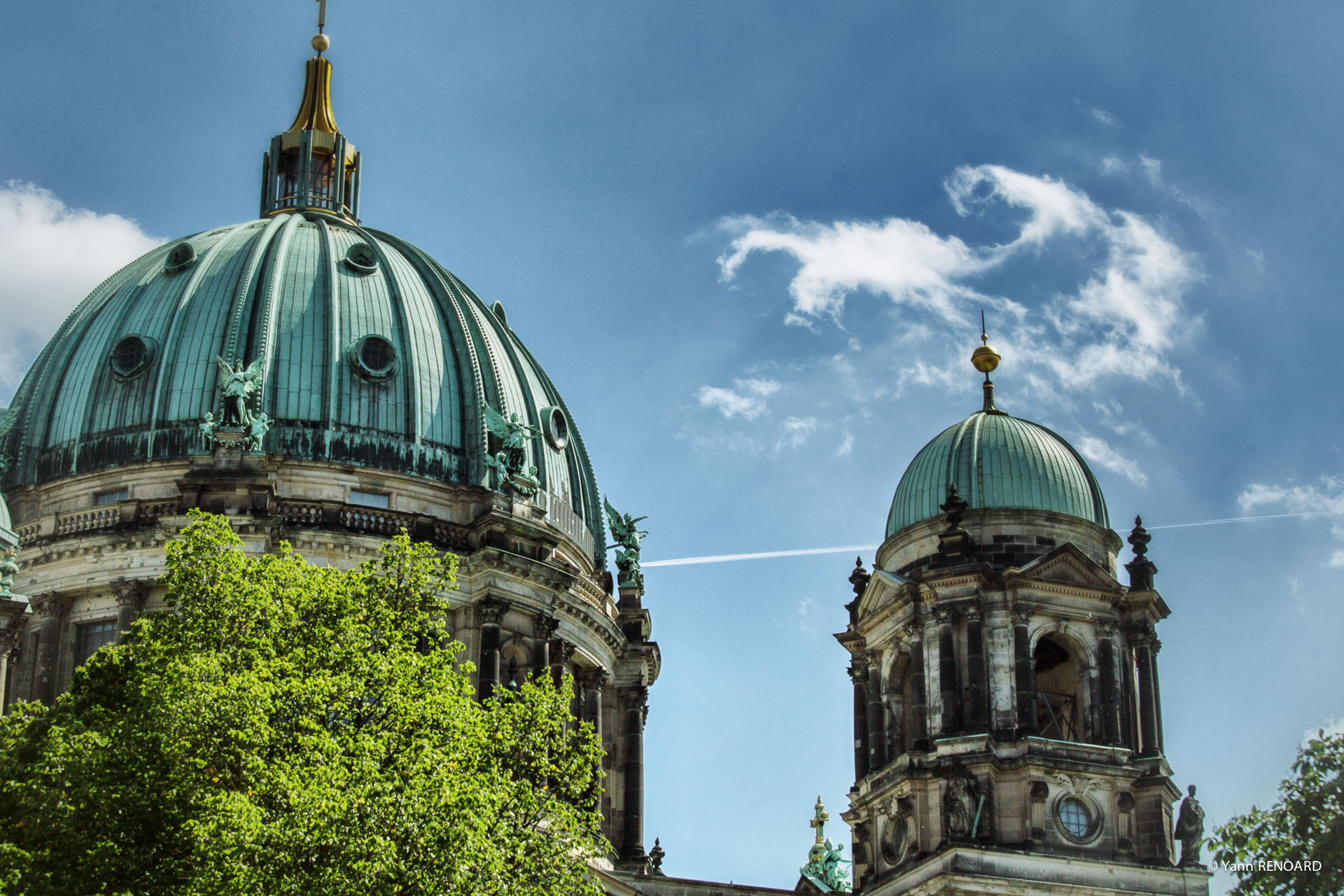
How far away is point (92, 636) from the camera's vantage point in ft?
173

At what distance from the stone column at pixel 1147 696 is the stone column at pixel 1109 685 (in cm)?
68

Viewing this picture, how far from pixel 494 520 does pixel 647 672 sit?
28.5ft

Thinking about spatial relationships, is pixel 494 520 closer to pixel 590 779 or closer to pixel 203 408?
pixel 203 408

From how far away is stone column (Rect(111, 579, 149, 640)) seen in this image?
51.9 m

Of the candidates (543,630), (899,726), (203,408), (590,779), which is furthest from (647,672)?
(590,779)

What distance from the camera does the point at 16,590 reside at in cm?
5331

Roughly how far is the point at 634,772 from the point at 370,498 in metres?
11.2

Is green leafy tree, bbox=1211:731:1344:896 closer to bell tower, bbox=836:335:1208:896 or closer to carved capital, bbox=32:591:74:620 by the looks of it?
bell tower, bbox=836:335:1208:896

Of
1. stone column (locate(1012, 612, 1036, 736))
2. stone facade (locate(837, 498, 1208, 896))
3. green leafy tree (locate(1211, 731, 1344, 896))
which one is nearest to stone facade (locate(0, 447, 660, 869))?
stone facade (locate(837, 498, 1208, 896))

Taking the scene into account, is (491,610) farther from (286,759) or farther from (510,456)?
(286,759)

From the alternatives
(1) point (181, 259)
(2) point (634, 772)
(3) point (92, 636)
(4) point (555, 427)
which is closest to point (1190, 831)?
(2) point (634, 772)

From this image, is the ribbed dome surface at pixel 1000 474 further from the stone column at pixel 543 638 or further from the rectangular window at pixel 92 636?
the rectangular window at pixel 92 636

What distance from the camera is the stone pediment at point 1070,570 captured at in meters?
51.0

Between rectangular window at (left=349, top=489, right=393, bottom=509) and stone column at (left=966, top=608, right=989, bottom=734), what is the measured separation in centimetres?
1541
